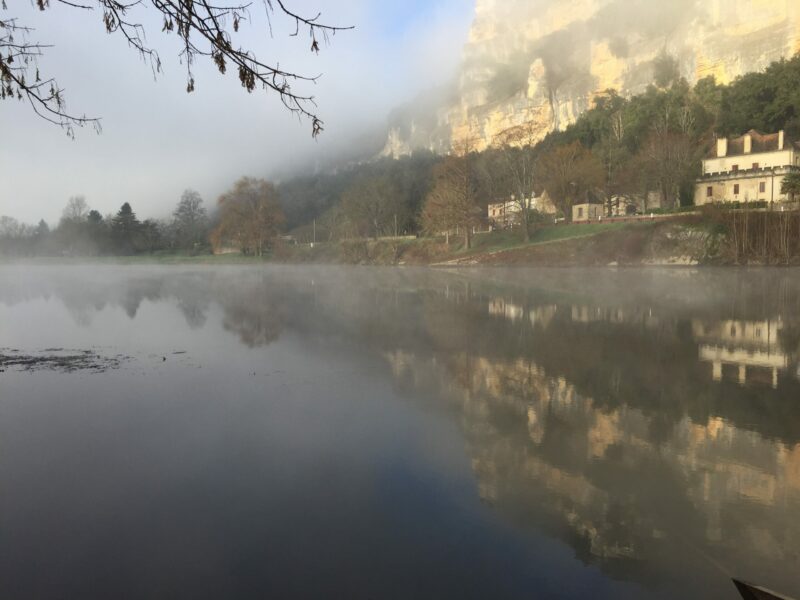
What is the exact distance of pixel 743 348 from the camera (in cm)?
1184

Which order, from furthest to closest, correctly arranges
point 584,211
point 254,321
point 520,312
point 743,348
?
1. point 584,211
2. point 520,312
3. point 254,321
4. point 743,348

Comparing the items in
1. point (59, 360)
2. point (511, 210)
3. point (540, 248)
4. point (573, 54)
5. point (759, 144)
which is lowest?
point (59, 360)

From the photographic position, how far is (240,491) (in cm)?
538

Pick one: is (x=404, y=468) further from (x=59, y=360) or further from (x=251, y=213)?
(x=251, y=213)

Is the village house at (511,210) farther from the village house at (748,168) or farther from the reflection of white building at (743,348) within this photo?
the reflection of white building at (743,348)

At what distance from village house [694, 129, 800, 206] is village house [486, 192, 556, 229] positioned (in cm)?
1748

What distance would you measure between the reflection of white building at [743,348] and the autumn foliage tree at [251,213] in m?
75.2

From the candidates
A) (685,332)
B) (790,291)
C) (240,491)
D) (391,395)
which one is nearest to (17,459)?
(240,491)

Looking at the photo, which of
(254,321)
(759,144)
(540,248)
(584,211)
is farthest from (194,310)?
(759,144)

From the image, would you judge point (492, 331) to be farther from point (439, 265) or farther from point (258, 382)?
point (439, 265)

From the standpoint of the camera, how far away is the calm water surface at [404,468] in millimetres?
A: 4102

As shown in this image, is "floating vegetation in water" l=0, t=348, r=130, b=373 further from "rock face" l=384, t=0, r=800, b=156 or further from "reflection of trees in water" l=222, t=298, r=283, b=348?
"rock face" l=384, t=0, r=800, b=156

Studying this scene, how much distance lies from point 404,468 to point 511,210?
229 ft

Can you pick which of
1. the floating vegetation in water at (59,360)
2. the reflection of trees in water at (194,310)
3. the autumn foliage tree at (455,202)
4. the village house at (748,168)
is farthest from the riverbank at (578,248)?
the floating vegetation in water at (59,360)
